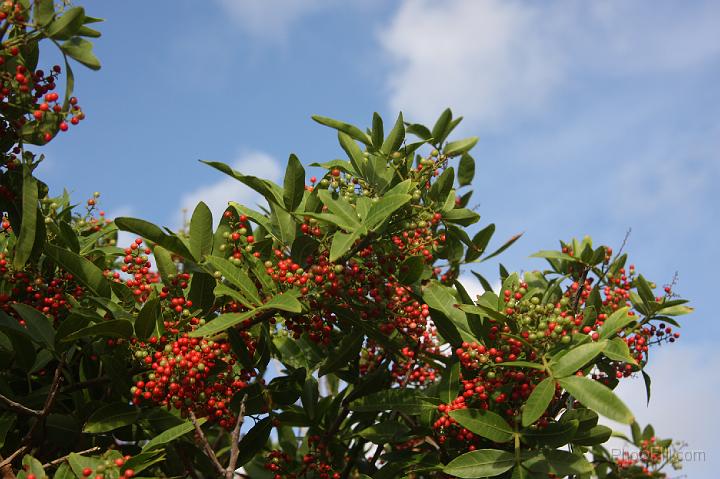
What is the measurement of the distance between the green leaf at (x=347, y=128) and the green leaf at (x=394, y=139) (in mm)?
115

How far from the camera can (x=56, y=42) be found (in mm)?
3559

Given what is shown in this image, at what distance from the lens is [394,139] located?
171 inches

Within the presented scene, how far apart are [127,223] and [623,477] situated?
4944mm

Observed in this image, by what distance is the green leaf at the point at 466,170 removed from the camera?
216 inches

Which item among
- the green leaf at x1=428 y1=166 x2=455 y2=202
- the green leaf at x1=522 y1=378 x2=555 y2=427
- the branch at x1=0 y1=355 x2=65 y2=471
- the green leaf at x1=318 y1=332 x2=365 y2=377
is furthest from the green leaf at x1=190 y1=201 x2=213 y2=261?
the green leaf at x1=522 y1=378 x2=555 y2=427

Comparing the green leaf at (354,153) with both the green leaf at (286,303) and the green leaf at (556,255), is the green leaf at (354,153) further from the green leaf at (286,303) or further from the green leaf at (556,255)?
the green leaf at (556,255)

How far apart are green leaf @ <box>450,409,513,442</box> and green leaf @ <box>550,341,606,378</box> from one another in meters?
0.49

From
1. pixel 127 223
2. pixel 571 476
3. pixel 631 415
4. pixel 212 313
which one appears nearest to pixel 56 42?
pixel 127 223

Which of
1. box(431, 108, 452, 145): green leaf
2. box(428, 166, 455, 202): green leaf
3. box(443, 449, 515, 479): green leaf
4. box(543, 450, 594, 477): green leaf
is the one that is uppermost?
box(431, 108, 452, 145): green leaf

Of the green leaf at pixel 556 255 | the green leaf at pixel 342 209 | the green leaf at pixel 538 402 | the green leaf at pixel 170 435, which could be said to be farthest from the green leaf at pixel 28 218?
the green leaf at pixel 556 255

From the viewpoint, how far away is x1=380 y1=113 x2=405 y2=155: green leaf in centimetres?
430

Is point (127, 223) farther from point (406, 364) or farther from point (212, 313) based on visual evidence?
point (406, 364)

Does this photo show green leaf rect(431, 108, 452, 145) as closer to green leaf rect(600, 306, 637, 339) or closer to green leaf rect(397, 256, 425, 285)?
green leaf rect(397, 256, 425, 285)

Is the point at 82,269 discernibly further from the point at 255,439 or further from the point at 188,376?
the point at 255,439
